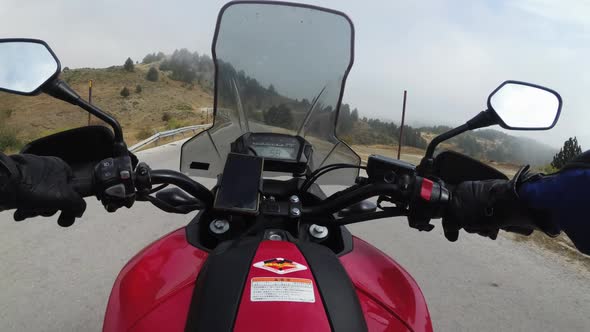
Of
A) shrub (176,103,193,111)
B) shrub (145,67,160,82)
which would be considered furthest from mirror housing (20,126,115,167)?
shrub (145,67,160,82)

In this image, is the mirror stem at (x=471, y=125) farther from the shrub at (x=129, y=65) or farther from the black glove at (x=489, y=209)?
the shrub at (x=129, y=65)

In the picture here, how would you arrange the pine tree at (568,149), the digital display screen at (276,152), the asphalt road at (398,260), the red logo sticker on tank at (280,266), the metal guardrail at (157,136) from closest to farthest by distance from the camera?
the red logo sticker on tank at (280,266)
the digital display screen at (276,152)
the asphalt road at (398,260)
the metal guardrail at (157,136)
the pine tree at (568,149)

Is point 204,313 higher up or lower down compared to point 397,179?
lower down

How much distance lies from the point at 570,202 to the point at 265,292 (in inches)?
34.3

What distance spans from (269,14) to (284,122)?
56 cm

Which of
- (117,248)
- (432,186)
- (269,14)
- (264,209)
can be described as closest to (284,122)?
(269,14)

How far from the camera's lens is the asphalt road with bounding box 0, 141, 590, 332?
3713 millimetres

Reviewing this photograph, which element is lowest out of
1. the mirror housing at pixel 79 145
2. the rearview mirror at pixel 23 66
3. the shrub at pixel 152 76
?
the mirror housing at pixel 79 145

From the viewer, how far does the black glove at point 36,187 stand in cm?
134

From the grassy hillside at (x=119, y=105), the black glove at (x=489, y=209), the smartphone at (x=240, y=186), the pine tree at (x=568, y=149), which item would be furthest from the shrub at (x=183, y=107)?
the black glove at (x=489, y=209)

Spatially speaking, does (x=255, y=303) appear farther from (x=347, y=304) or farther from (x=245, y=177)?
(x=245, y=177)

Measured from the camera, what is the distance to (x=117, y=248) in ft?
16.4

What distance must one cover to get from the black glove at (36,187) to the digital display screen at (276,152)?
859 mm

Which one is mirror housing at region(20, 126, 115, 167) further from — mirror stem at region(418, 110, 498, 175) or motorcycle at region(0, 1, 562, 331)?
mirror stem at region(418, 110, 498, 175)
